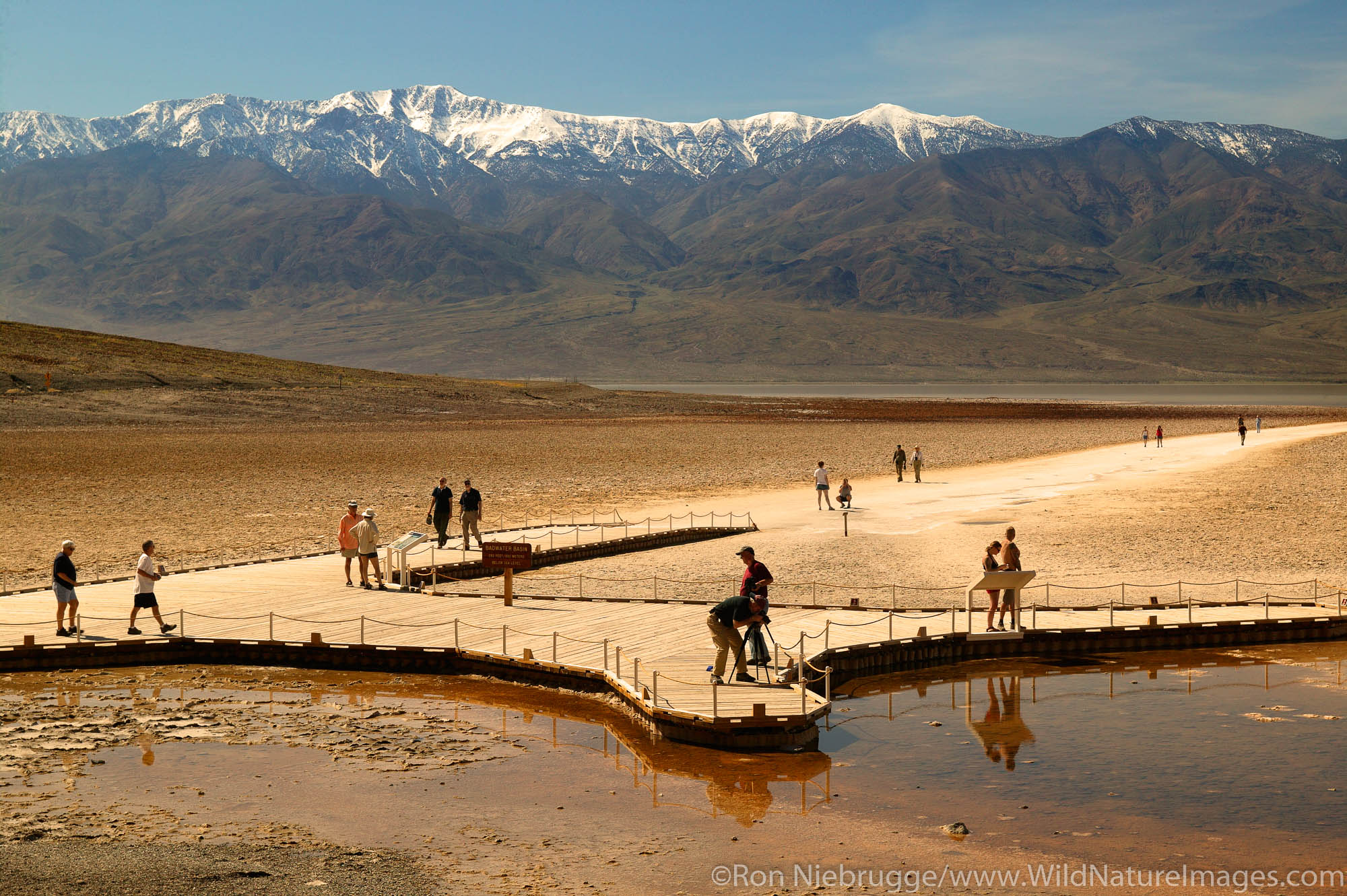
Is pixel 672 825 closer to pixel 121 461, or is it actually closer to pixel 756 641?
pixel 756 641

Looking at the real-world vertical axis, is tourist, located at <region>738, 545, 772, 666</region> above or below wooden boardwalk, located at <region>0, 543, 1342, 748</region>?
above

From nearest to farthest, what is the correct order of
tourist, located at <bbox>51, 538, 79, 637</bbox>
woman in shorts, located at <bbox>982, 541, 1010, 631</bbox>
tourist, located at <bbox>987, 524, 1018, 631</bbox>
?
1. tourist, located at <bbox>51, 538, 79, 637</bbox>
2. woman in shorts, located at <bbox>982, 541, 1010, 631</bbox>
3. tourist, located at <bbox>987, 524, 1018, 631</bbox>

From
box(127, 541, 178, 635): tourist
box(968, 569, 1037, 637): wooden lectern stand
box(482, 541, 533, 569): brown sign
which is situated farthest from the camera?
box(482, 541, 533, 569): brown sign

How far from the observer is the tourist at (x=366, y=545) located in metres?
18.0

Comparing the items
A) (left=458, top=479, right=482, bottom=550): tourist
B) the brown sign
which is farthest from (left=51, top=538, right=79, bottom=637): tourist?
(left=458, top=479, right=482, bottom=550): tourist

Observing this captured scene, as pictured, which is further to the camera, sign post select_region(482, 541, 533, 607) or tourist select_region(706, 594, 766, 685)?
sign post select_region(482, 541, 533, 607)

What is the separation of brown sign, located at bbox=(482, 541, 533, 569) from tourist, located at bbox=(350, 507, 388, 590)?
6.62ft

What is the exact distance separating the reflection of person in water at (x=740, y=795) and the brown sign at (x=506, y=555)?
6.58 metres

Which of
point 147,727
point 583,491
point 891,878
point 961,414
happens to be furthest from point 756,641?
point 961,414

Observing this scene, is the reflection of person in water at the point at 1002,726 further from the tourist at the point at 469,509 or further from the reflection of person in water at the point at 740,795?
the tourist at the point at 469,509

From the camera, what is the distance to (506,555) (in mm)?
16969

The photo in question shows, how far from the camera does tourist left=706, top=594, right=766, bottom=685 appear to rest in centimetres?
1246

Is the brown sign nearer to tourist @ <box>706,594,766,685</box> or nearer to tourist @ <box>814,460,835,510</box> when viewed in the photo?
tourist @ <box>706,594,766,685</box>

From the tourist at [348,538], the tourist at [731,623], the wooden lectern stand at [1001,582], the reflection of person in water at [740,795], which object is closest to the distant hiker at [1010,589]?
the wooden lectern stand at [1001,582]
